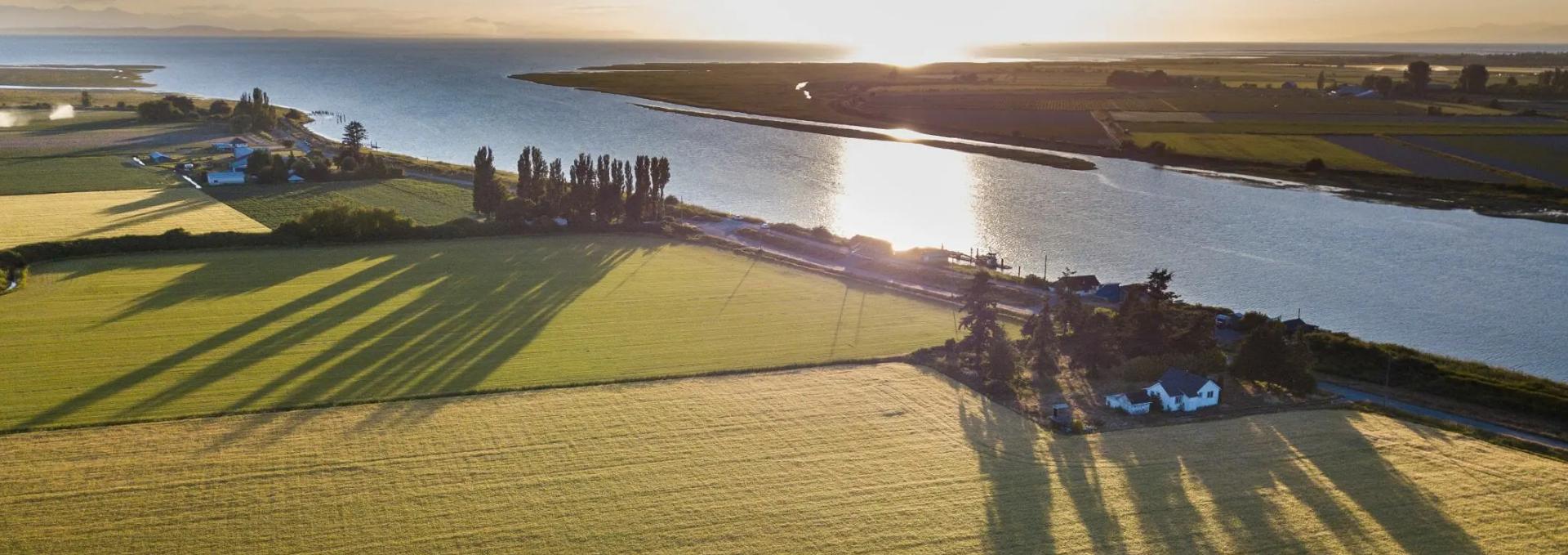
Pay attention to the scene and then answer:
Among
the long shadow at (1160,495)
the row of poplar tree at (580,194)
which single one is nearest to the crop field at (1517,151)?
the long shadow at (1160,495)

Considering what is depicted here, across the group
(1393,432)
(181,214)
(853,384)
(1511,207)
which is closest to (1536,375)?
(1393,432)

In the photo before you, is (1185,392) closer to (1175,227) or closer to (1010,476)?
(1010,476)

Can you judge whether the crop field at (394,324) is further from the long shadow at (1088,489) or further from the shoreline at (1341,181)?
the shoreline at (1341,181)

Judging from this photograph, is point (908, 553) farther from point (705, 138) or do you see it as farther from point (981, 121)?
point (981, 121)

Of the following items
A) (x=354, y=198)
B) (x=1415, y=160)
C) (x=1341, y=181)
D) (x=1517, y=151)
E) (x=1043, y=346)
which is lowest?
(x=1043, y=346)

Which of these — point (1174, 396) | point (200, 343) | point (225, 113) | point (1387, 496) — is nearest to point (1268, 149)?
point (1174, 396)
